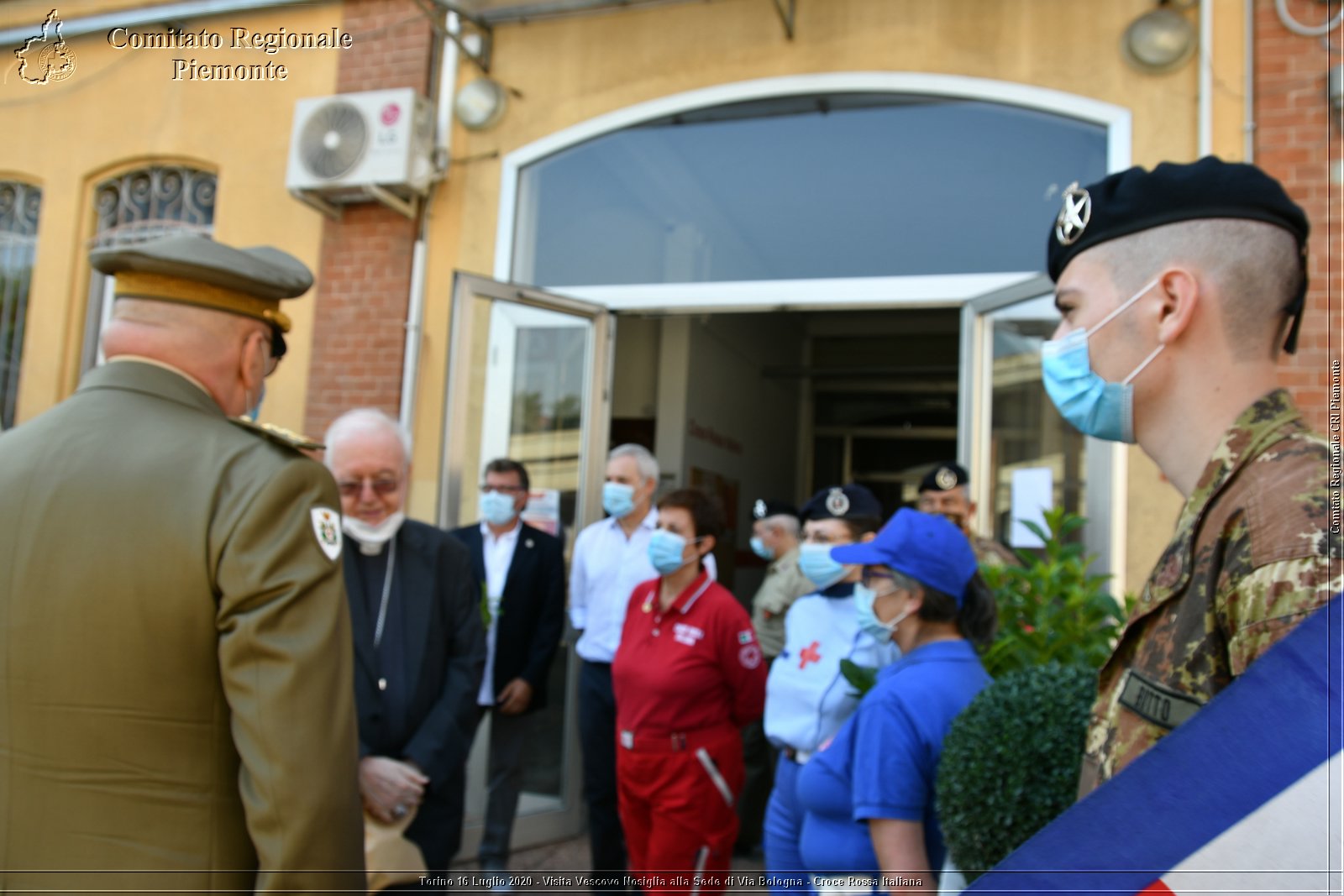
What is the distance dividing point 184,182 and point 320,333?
157 cm

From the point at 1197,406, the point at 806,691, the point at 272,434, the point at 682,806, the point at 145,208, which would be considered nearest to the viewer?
the point at 1197,406

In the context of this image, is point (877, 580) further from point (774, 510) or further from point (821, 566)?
point (774, 510)

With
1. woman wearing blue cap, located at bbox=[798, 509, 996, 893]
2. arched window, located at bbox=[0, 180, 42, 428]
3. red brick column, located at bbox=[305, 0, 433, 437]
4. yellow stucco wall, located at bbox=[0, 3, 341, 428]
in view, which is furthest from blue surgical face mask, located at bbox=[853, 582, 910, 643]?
arched window, located at bbox=[0, 180, 42, 428]

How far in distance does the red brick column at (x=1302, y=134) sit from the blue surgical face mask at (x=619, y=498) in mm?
3125

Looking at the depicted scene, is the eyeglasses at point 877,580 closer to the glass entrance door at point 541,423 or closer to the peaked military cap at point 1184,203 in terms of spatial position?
the peaked military cap at point 1184,203

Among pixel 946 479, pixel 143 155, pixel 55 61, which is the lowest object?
pixel 946 479

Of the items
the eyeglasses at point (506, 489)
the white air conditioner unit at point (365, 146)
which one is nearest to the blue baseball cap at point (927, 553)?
the eyeglasses at point (506, 489)

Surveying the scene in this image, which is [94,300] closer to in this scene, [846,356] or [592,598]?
[592,598]

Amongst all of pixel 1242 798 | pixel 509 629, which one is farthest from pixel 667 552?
pixel 1242 798

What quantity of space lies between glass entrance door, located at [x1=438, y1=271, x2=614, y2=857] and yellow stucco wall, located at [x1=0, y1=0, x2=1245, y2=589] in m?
0.25

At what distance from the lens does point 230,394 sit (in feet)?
6.24

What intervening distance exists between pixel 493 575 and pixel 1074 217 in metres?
4.00

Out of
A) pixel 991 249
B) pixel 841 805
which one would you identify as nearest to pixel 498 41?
pixel 991 249

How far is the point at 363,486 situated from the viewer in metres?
2.92
